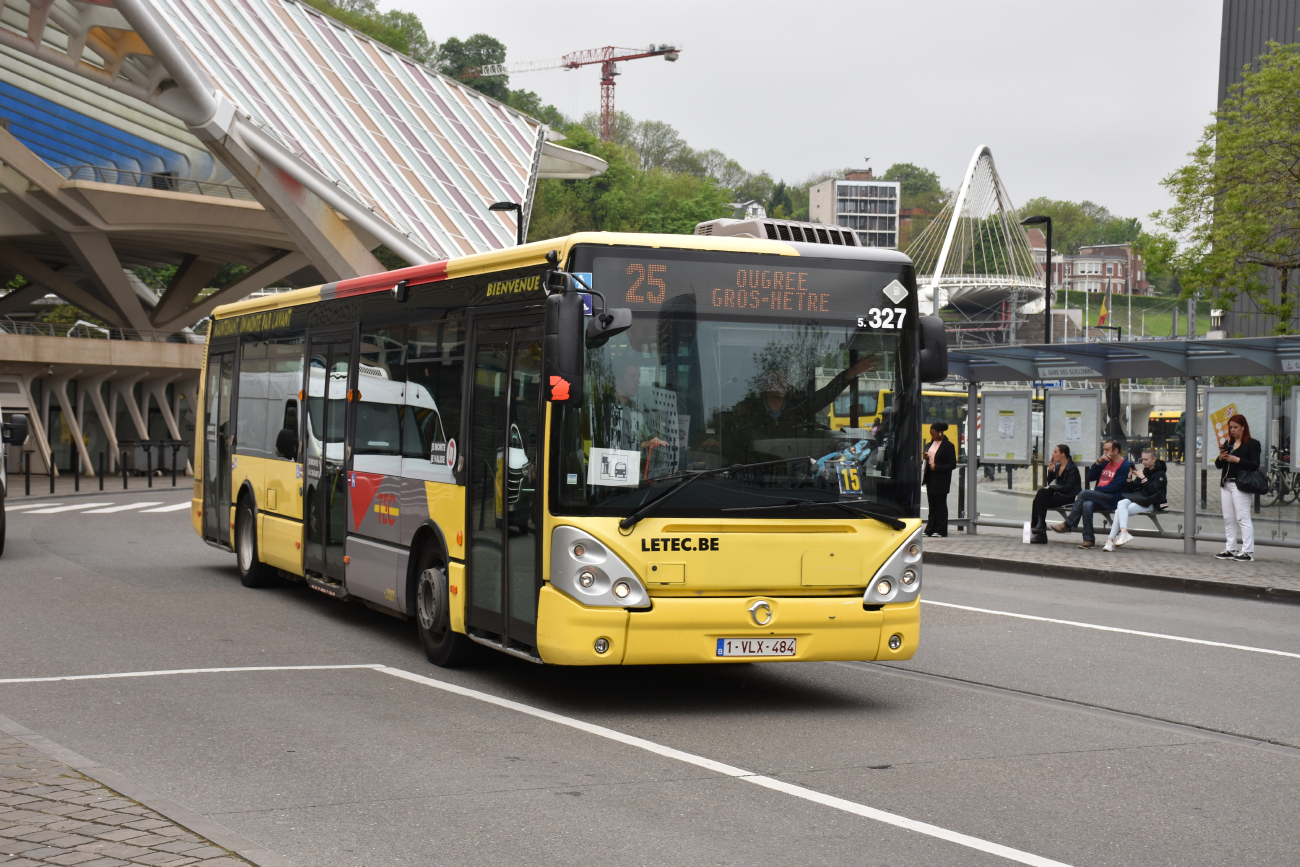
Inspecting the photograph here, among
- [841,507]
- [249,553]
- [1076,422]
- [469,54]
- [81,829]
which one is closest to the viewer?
[81,829]

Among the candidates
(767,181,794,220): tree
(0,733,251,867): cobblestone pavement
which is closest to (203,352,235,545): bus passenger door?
(0,733,251,867): cobblestone pavement

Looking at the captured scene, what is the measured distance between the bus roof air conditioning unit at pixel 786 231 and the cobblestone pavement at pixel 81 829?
5053mm

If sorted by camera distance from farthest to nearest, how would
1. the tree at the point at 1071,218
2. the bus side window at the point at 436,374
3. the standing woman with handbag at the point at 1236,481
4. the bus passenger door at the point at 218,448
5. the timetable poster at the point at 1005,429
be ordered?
the tree at the point at 1071,218, the timetable poster at the point at 1005,429, the standing woman with handbag at the point at 1236,481, the bus passenger door at the point at 218,448, the bus side window at the point at 436,374

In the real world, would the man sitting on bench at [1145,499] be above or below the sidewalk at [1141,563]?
above

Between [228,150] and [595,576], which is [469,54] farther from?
[595,576]

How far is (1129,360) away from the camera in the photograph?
18438 millimetres

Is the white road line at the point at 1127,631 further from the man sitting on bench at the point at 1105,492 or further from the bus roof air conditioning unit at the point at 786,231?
the man sitting on bench at the point at 1105,492

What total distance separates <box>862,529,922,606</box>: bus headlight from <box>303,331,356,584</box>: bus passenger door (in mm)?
4841

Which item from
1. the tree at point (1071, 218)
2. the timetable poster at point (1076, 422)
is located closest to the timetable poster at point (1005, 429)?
the timetable poster at point (1076, 422)

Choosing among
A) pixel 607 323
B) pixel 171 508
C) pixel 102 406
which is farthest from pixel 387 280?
pixel 102 406

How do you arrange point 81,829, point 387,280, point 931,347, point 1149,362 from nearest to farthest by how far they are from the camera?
point 81,829 < point 931,347 < point 387,280 < point 1149,362

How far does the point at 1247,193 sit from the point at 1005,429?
11299 mm

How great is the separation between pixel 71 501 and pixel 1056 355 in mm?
21292

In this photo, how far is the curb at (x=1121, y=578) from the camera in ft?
47.2
